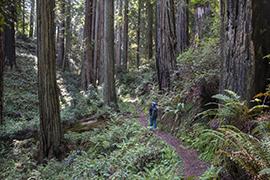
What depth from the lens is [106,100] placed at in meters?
15.1

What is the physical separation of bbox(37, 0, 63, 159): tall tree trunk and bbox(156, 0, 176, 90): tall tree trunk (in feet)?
15.0

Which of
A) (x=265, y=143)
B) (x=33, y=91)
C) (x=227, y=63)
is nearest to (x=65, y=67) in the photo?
(x=33, y=91)

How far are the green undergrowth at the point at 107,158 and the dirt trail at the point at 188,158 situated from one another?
14 centimetres

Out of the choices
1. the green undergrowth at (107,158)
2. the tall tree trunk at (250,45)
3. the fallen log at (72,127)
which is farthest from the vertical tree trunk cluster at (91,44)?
the tall tree trunk at (250,45)

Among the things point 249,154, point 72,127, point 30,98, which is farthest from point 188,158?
point 30,98

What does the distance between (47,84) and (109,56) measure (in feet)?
17.2

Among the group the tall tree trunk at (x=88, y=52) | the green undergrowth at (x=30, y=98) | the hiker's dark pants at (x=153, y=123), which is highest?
the tall tree trunk at (x=88, y=52)

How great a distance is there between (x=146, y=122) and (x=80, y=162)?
323 centimetres

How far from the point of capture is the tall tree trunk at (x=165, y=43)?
1308 centimetres

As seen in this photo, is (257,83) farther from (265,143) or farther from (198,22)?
(198,22)

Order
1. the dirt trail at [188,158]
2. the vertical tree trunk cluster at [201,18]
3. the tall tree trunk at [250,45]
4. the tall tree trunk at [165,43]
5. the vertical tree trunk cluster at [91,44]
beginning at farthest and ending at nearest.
A: the vertical tree trunk cluster at [91,44] < the vertical tree trunk cluster at [201,18] < the tall tree trunk at [165,43] < the tall tree trunk at [250,45] < the dirt trail at [188,158]

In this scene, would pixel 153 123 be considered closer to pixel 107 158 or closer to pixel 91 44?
pixel 107 158

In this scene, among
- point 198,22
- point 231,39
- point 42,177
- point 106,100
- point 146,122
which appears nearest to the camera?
point 231,39

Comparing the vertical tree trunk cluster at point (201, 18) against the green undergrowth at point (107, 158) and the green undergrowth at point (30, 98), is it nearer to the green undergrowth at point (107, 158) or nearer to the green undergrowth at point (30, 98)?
the green undergrowth at point (30, 98)
